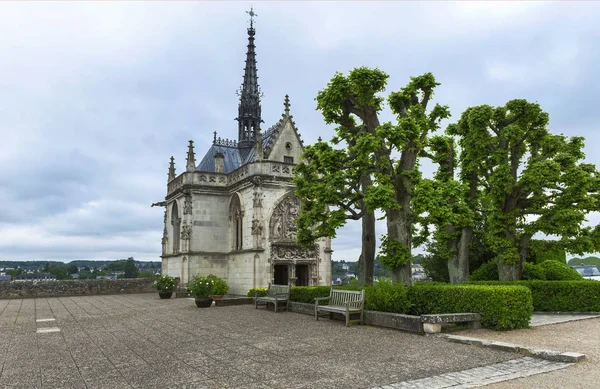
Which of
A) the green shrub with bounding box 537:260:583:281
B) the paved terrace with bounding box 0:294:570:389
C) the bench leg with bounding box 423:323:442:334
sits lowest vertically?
the paved terrace with bounding box 0:294:570:389

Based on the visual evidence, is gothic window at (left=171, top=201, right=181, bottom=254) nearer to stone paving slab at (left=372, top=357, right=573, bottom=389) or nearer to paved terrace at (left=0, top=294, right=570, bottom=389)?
paved terrace at (left=0, top=294, right=570, bottom=389)

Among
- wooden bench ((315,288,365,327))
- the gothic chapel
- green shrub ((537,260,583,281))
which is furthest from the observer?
the gothic chapel

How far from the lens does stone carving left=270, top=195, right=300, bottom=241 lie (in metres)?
28.1

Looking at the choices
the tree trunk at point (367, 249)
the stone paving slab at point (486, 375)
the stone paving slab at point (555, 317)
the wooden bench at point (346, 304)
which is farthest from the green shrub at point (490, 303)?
the tree trunk at point (367, 249)

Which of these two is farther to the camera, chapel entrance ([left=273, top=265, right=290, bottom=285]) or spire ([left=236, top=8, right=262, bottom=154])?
spire ([left=236, top=8, right=262, bottom=154])

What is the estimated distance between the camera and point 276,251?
27.8m

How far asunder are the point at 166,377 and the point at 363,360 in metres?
3.52

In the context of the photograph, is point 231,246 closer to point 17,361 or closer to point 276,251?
point 276,251

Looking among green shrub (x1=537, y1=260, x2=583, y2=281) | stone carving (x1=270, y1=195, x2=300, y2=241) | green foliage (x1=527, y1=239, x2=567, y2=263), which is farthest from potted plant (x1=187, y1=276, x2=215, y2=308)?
green shrub (x1=537, y1=260, x2=583, y2=281)

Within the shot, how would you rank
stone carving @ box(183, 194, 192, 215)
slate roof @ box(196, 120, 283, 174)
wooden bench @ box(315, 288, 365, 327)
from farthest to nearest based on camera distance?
slate roof @ box(196, 120, 283, 174) < stone carving @ box(183, 194, 192, 215) < wooden bench @ box(315, 288, 365, 327)

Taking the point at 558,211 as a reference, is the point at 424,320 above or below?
below

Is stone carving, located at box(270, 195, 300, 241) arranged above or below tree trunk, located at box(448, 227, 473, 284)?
above

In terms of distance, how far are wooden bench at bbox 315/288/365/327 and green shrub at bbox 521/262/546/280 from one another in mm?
10274

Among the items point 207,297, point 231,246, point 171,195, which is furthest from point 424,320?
point 171,195
